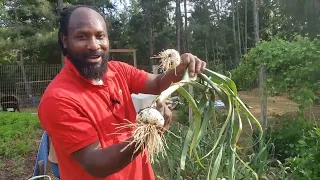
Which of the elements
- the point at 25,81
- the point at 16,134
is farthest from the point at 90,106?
the point at 25,81

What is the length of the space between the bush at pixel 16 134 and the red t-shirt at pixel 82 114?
13.8 ft

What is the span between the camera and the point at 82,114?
1.22 metres

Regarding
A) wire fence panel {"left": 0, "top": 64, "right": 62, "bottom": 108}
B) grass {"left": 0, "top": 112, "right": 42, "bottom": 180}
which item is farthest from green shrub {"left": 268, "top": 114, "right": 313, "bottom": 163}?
wire fence panel {"left": 0, "top": 64, "right": 62, "bottom": 108}

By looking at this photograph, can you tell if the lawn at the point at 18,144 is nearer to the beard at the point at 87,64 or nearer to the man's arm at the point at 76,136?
the beard at the point at 87,64

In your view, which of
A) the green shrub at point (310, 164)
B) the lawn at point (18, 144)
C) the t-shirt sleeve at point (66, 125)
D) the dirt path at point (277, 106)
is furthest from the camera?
the dirt path at point (277, 106)

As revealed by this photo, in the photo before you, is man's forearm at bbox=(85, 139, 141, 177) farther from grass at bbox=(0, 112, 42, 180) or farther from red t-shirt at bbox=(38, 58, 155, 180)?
grass at bbox=(0, 112, 42, 180)

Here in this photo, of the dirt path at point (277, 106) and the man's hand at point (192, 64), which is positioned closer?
the man's hand at point (192, 64)

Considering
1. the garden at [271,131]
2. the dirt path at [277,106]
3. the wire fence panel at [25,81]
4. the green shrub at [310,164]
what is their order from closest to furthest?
the green shrub at [310,164]
the garden at [271,131]
the dirt path at [277,106]
the wire fence panel at [25,81]

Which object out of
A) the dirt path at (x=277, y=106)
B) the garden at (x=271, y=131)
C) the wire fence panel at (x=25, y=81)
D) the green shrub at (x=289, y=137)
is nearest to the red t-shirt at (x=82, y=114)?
the garden at (x=271, y=131)

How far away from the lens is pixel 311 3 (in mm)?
14023

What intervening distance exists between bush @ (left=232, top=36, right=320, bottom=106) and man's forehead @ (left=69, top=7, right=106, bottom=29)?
132 inches

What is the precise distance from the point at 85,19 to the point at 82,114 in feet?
1.10

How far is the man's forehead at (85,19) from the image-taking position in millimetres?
1320

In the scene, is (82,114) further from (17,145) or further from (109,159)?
(17,145)
